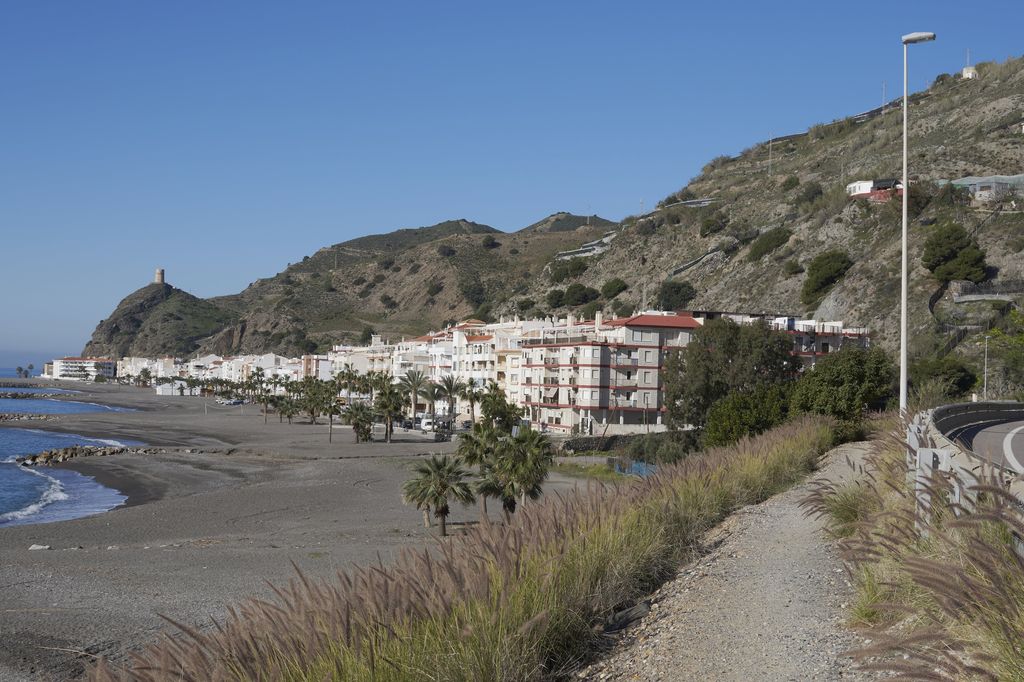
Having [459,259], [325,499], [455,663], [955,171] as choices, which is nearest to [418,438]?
[325,499]

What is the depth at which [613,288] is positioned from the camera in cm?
12006

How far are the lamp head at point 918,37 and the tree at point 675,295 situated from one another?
271 feet

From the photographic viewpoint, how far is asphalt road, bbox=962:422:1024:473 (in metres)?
15.9

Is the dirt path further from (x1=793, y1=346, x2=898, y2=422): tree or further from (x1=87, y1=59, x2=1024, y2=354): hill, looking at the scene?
(x1=87, y1=59, x2=1024, y2=354): hill

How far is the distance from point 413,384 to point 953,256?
160 ft

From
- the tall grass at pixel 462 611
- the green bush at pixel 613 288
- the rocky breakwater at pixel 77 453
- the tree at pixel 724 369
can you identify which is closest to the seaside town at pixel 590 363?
the tree at pixel 724 369

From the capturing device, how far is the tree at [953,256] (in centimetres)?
7250

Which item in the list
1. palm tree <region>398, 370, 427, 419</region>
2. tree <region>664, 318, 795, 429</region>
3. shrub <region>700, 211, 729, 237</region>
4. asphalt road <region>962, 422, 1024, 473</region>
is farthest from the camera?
shrub <region>700, 211, 729, 237</region>

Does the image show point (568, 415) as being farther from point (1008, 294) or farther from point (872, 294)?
point (1008, 294)

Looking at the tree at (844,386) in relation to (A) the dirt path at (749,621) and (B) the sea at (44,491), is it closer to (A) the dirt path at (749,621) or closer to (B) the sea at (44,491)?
(A) the dirt path at (749,621)

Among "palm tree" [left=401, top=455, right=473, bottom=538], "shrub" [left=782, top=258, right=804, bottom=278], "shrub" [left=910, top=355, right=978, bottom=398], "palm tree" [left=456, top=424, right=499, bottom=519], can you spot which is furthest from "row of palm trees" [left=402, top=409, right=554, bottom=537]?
"shrub" [left=782, top=258, right=804, bottom=278]

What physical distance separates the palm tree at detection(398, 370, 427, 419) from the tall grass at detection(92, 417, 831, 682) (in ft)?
252

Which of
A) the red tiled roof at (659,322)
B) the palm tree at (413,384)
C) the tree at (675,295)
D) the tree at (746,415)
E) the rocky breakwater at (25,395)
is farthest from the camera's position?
the rocky breakwater at (25,395)

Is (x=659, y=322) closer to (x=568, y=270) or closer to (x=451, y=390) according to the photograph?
(x=451, y=390)
